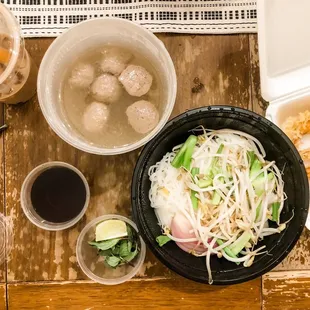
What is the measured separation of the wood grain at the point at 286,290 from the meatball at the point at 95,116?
523 mm

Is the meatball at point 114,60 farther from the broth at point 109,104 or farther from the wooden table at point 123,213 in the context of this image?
the wooden table at point 123,213

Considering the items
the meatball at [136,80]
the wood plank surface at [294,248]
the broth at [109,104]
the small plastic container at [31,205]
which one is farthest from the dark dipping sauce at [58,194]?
the wood plank surface at [294,248]

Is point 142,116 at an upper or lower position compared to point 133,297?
upper

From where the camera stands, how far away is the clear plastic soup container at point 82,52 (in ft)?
4.15

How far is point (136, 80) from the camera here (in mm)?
1297

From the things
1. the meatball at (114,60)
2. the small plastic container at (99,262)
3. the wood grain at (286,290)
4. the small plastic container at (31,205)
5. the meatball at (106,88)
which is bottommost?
the wood grain at (286,290)

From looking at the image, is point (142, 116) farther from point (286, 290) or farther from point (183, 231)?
point (286, 290)

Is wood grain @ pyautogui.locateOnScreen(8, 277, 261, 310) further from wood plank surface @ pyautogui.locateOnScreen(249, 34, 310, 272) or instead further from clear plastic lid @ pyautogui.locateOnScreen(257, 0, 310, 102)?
clear plastic lid @ pyautogui.locateOnScreen(257, 0, 310, 102)

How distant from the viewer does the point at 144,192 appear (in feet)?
4.32

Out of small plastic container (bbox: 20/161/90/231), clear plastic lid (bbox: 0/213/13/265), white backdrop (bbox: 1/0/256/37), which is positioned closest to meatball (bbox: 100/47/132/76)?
white backdrop (bbox: 1/0/256/37)

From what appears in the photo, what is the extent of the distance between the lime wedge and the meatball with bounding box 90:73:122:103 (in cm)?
27

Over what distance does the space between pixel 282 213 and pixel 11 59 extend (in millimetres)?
655

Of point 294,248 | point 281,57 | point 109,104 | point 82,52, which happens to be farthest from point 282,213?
point 82,52

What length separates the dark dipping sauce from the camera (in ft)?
4.56
